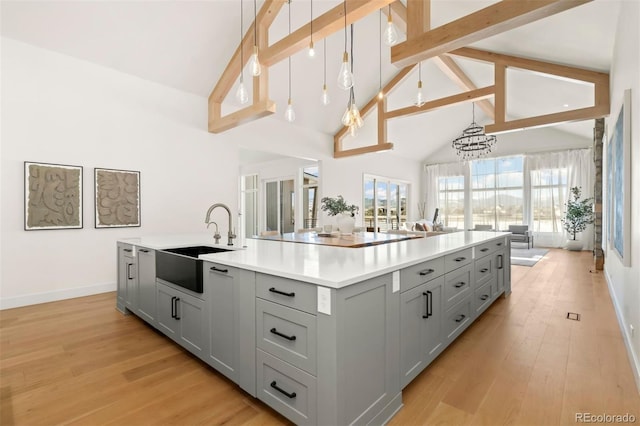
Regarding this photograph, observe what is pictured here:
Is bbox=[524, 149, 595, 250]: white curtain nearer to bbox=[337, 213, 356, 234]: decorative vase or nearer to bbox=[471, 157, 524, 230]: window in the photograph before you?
bbox=[471, 157, 524, 230]: window

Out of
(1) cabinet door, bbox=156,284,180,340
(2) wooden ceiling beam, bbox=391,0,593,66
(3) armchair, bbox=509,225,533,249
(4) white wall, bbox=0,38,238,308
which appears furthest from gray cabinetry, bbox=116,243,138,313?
(3) armchair, bbox=509,225,533,249

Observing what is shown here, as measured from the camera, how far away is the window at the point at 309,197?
8.00 meters

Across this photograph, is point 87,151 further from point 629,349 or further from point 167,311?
point 629,349

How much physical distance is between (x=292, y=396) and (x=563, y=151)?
10.8 m

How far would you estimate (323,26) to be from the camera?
354 cm

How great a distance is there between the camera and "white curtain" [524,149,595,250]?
28.2 ft

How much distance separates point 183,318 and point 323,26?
337 cm

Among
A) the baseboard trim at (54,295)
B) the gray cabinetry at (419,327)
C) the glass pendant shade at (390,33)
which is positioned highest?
the glass pendant shade at (390,33)

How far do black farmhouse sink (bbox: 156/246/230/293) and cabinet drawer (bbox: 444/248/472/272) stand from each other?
1.75 metres

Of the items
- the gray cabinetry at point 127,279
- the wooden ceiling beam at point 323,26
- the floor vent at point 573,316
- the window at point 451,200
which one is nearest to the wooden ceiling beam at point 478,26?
the wooden ceiling beam at point 323,26

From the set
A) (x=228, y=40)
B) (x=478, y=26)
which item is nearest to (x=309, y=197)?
(x=228, y=40)

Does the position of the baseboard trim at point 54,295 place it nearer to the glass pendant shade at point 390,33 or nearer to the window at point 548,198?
the glass pendant shade at point 390,33

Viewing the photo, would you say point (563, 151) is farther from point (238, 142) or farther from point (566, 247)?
point (238, 142)

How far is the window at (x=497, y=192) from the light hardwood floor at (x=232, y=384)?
7.47 metres
